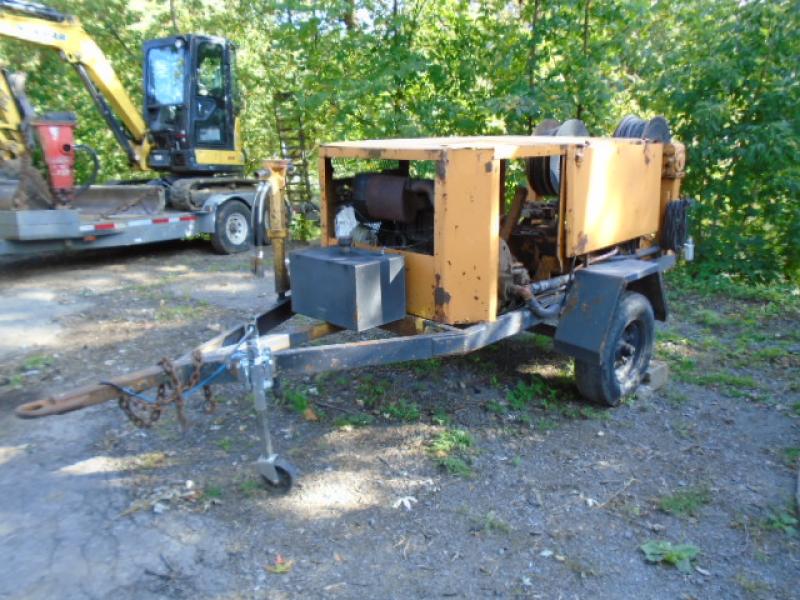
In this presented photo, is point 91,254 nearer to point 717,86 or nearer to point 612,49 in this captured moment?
point 612,49

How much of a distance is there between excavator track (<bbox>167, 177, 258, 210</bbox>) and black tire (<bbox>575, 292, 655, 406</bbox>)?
308 inches

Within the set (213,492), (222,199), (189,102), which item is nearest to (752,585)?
(213,492)

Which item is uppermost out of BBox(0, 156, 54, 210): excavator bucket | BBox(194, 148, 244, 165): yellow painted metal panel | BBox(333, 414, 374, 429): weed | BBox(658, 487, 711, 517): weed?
BBox(194, 148, 244, 165): yellow painted metal panel

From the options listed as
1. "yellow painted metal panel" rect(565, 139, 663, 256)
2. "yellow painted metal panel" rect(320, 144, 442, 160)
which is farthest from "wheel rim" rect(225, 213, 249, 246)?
"yellow painted metal panel" rect(565, 139, 663, 256)

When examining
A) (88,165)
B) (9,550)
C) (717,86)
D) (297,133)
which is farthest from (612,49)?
(88,165)

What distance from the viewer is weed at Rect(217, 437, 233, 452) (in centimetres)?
418

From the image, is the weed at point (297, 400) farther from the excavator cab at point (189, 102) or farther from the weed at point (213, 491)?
the excavator cab at point (189, 102)

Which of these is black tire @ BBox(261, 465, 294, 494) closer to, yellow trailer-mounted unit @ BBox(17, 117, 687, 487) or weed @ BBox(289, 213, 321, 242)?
yellow trailer-mounted unit @ BBox(17, 117, 687, 487)

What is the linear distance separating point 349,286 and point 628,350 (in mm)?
2376

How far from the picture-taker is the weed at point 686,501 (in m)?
3.54

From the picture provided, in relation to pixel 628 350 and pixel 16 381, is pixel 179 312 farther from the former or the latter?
pixel 628 350

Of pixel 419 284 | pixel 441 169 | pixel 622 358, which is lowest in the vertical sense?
pixel 622 358

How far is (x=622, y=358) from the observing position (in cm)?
492

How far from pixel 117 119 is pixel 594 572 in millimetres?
10882
